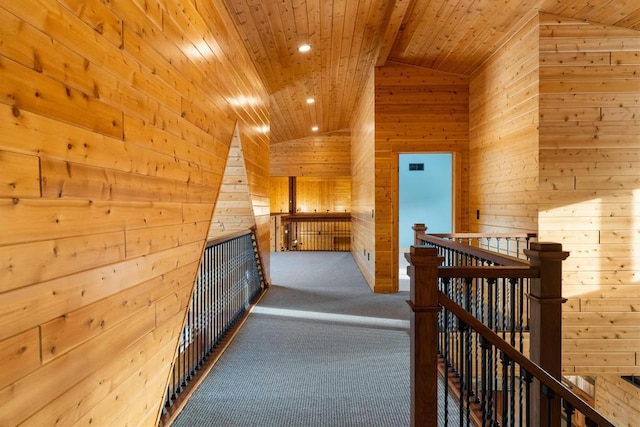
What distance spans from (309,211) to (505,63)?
857 centimetres

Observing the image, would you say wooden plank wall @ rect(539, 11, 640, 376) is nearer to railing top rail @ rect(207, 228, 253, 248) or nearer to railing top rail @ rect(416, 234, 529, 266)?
railing top rail @ rect(416, 234, 529, 266)

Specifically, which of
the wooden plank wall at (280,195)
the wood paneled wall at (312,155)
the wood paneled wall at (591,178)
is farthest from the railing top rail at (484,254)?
the wooden plank wall at (280,195)

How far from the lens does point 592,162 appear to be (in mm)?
3756

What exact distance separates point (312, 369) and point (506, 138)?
3506 mm

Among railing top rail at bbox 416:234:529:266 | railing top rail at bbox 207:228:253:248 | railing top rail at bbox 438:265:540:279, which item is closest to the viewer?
railing top rail at bbox 438:265:540:279

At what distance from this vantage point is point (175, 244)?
7.24 feet

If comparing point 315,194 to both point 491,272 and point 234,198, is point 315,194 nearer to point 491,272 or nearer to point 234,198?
point 234,198

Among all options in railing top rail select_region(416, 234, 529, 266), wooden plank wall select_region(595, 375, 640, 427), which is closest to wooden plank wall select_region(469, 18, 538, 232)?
railing top rail select_region(416, 234, 529, 266)

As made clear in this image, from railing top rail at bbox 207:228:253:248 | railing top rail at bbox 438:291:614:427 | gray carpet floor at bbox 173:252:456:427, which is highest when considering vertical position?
railing top rail at bbox 207:228:253:248

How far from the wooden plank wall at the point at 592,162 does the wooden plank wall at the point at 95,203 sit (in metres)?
3.46

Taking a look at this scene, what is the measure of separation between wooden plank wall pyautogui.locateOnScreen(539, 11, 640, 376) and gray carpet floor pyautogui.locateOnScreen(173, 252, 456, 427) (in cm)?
193

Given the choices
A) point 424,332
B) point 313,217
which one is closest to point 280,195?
point 313,217

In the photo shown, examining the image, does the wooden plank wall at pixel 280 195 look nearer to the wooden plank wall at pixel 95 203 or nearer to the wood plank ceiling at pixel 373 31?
the wood plank ceiling at pixel 373 31

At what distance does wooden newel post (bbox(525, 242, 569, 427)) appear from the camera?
1936mm
